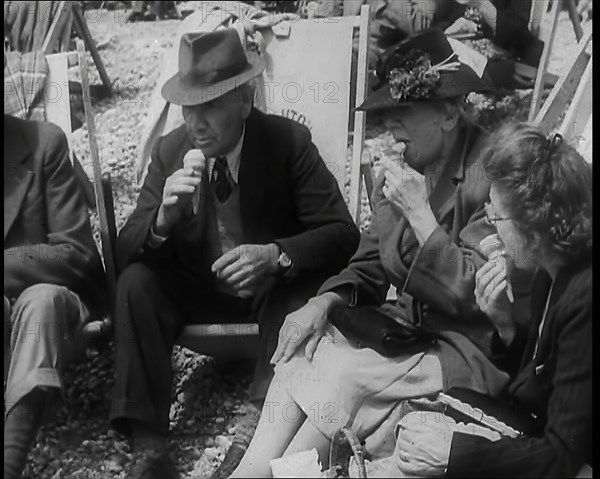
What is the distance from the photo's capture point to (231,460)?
3.67m

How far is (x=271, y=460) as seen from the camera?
140 inches

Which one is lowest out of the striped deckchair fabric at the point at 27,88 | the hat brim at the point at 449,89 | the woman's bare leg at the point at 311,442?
the woman's bare leg at the point at 311,442

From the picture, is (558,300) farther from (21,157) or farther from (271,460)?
(21,157)

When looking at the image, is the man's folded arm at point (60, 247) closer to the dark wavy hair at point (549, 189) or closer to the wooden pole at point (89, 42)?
the wooden pole at point (89, 42)

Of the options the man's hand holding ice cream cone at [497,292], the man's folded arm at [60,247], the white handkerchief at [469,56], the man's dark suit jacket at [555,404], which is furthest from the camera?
the man's folded arm at [60,247]

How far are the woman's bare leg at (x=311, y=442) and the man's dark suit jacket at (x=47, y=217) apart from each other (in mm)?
903

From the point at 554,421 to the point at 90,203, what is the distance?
1.89 meters

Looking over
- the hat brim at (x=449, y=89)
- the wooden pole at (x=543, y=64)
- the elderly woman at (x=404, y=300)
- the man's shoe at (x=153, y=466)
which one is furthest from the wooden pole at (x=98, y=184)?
Answer: the wooden pole at (x=543, y=64)

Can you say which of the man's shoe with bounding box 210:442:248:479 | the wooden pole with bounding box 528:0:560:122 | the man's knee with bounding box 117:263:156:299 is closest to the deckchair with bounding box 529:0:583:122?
the wooden pole with bounding box 528:0:560:122

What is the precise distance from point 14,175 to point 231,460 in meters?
1.36

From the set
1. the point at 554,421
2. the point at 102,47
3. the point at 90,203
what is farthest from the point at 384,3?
the point at 554,421

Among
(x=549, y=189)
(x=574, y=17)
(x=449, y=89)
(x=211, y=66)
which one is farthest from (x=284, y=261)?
(x=574, y=17)

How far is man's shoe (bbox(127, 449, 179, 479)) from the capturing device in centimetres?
368

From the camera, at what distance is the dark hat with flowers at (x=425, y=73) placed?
359 centimetres
